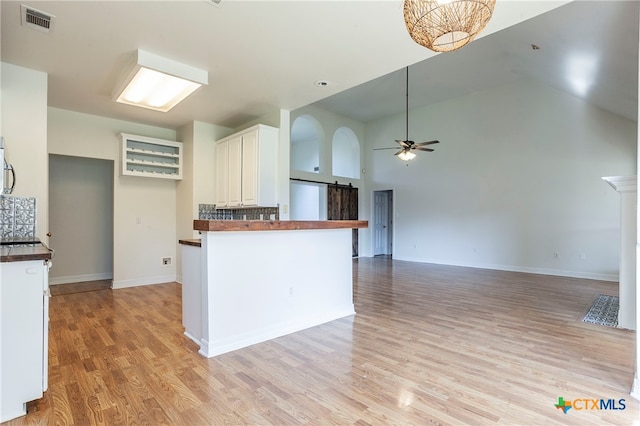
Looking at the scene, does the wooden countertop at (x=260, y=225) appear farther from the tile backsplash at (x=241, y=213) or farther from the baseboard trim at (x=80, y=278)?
the baseboard trim at (x=80, y=278)

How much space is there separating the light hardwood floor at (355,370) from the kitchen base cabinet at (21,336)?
131mm

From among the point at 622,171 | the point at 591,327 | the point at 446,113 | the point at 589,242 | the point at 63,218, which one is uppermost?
the point at 446,113

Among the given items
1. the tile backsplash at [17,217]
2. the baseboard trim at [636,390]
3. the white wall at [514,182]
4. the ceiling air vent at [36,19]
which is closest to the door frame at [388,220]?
the white wall at [514,182]

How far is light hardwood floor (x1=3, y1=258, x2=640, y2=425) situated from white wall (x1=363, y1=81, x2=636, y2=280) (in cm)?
299

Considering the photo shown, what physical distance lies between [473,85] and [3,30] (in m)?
7.76

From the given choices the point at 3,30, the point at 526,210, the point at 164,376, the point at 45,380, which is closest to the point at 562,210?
the point at 526,210

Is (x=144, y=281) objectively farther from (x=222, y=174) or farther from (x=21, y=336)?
(x=21, y=336)

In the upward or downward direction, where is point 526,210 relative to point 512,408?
upward

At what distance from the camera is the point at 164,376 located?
238 cm

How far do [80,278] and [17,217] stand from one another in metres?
2.95

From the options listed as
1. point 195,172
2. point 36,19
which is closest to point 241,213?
point 195,172

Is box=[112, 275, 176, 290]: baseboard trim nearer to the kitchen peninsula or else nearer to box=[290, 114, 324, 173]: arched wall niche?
the kitchen peninsula

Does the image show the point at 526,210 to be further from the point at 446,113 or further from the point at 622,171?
the point at 446,113

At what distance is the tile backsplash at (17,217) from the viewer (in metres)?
3.33
